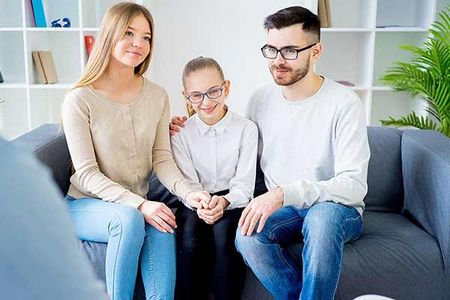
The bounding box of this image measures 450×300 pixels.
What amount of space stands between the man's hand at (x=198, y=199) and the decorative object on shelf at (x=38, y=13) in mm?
2108

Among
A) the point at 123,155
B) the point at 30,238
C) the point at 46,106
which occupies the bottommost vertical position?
the point at 46,106

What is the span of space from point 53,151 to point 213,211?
2.17 ft

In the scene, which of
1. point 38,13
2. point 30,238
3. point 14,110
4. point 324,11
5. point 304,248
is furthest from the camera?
point 14,110

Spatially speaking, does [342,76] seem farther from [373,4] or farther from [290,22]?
[290,22]

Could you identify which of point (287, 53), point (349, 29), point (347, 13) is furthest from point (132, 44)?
point (347, 13)

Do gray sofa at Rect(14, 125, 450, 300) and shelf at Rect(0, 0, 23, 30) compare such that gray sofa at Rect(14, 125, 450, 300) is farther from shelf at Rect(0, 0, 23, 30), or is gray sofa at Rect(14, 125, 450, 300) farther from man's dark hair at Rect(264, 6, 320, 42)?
shelf at Rect(0, 0, 23, 30)

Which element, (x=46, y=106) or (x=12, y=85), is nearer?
(x=12, y=85)

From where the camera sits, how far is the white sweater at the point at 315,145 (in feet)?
6.32

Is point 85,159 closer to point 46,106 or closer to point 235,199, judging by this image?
point 235,199

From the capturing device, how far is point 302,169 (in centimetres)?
208

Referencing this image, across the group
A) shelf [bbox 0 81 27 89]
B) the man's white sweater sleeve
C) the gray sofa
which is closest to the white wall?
shelf [bbox 0 81 27 89]

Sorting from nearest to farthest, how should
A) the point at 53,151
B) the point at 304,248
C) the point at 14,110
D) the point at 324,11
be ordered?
the point at 304,248
the point at 53,151
the point at 324,11
the point at 14,110

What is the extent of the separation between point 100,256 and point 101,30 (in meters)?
0.77

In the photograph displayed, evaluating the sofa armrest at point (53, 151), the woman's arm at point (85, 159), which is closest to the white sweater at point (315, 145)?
the woman's arm at point (85, 159)
